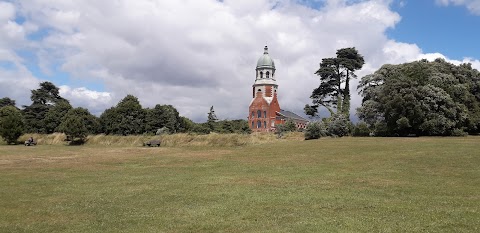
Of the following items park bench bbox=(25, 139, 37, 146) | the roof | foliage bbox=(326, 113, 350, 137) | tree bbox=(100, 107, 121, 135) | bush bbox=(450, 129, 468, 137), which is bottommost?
park bench bbox=(25, 139, 37, 146)

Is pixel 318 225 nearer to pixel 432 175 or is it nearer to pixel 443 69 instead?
pixel 432 175

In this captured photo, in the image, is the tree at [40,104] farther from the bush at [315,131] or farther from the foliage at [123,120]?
the bush at [315,131]

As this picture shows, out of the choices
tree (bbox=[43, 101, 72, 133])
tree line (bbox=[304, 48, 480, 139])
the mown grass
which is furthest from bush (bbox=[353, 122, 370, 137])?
tree (bbox=[43, 101, 72, 133])

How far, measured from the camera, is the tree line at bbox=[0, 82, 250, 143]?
45156 millimetres

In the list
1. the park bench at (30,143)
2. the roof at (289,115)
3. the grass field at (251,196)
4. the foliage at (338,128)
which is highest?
the roof at (289,115)

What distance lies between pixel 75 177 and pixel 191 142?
831 inches

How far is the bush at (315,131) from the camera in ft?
144

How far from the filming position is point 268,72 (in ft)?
336

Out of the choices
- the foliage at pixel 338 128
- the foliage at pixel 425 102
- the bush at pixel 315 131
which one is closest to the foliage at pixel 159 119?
the bush at pixel 315 131

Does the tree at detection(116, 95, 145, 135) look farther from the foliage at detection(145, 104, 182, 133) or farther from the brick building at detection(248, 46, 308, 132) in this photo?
the brick building at detection(248, 46, 308, 132)

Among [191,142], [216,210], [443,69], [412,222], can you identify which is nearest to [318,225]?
[412,222]

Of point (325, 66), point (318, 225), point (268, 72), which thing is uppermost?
point (268, 72)

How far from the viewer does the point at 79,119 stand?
4447 centimetres

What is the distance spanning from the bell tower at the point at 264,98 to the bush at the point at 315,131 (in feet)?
178
